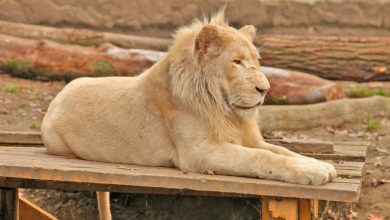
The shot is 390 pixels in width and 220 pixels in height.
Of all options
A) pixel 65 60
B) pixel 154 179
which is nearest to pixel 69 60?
pixel 65 60

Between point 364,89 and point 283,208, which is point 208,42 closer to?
point 283,208

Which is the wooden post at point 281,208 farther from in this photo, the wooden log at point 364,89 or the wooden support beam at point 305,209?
the wooden log at point 364,89

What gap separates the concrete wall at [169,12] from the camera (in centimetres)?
1271

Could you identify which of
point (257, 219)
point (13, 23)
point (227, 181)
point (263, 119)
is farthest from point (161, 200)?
point (13, 23)

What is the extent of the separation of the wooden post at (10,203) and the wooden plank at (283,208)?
9.04ft

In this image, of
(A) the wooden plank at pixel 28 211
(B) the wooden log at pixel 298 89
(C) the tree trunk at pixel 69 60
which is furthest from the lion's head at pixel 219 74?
(C) the tree trunk at pixel 69 60

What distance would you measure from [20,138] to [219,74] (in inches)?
102

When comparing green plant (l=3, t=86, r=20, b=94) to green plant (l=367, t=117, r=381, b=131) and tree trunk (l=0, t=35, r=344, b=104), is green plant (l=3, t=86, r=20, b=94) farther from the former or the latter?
green plant (l=367, t=117, r=381, b=131)

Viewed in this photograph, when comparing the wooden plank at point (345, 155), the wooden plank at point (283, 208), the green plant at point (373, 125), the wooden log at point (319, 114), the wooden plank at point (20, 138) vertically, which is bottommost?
the wooden plank at point (283, 208)

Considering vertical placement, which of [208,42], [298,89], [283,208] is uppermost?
[298,89]

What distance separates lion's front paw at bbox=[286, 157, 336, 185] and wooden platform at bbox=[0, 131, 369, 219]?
56 mm

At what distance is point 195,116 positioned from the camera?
5.80 m

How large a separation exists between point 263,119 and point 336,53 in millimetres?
1826

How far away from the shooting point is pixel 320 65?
39.1 ft
